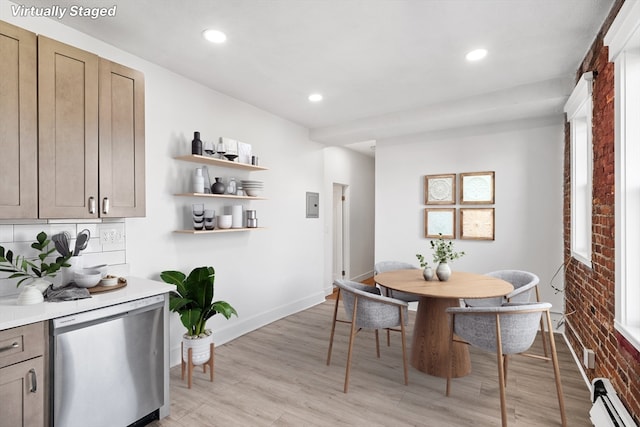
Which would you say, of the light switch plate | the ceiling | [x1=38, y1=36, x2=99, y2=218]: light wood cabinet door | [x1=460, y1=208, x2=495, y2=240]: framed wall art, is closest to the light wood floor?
[x1=460, y1=208, x2=495, y2=240]: framed wall art

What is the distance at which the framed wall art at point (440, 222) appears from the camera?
14.5ft

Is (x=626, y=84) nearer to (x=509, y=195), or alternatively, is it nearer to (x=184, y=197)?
(x=509, y=195)

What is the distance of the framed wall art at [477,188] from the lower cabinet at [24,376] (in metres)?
4.28

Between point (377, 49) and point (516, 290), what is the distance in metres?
2.33

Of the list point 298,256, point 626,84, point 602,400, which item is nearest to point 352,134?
point 298,256

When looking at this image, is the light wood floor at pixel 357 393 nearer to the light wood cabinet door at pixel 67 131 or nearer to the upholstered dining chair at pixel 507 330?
the upholstered dining chair at pixel 507 330

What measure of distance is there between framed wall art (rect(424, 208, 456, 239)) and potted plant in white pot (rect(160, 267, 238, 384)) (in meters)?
2.90

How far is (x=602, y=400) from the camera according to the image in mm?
1916

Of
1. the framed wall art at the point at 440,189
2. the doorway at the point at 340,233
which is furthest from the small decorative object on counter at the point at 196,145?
the doorway at the point at 340,233

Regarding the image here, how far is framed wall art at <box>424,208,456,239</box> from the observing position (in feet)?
14.5

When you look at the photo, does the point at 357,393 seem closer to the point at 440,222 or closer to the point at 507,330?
the point at 507,330

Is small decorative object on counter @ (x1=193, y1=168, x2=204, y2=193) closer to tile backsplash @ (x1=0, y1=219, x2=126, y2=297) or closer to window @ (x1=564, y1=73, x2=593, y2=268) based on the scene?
tile backsplash @ (x1=0, y1=219, x2=126, y2=297)

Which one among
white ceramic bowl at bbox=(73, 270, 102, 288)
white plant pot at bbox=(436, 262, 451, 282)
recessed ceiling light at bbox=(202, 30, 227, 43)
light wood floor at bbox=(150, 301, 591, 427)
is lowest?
light wood floor at bbox=(150, 301, 591, 427)

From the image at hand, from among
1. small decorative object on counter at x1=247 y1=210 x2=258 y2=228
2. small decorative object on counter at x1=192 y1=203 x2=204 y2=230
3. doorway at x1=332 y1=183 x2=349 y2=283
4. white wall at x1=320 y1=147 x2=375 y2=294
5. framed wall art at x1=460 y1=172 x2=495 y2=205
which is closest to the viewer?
small decorative object on counter at x1=192 y1=203 x2=204 y2=230
